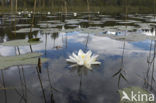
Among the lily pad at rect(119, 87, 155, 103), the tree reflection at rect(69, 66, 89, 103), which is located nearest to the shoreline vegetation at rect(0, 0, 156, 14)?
the tree reflection at rect(69, 66, 89, 103)

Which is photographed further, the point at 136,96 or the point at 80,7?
the point at 80,7

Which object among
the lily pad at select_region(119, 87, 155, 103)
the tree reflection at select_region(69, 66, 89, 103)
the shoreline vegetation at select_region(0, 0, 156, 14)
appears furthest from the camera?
the shoreline vegetation at select_region(0, 0, 156, 14)

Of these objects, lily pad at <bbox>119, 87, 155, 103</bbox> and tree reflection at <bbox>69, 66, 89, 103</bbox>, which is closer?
lily pad at <bbox>119, 87, 155, 103</bbox>

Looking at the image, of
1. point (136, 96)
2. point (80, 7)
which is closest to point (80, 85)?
point (136, 96)

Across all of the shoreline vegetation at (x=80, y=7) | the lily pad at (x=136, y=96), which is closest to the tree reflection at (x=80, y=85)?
the lily pad at (x=136, y=96)

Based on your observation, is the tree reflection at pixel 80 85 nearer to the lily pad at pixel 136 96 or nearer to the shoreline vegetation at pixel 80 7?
the lily pad at pixel 136 96

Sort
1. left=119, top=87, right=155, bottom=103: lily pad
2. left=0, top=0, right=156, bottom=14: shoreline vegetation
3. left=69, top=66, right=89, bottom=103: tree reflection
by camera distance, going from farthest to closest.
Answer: left=0, top=0, right=156, bottom=14: shoreline vegetation, left=69, top=66, right=89, bottom=103: tree reflection, left=119, top=87, right=155, bottom=103: lily pad

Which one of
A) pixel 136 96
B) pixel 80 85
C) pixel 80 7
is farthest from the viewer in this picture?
pixel 80 7

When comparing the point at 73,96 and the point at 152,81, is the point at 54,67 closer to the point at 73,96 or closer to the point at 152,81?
the point at 73,96

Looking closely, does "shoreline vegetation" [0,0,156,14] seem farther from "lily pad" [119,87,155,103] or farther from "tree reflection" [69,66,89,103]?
"lily pad" [119,87,155,103]

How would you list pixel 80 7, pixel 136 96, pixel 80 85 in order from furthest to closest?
pixel 80 7 → pixel 80 85 → pixel 136 96

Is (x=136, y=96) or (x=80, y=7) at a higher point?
(x=80, y=7)

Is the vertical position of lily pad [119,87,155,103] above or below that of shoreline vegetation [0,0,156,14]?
below

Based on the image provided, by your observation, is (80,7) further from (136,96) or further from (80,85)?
(136,96)
